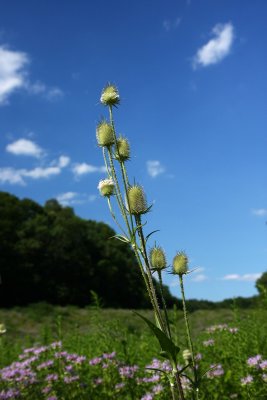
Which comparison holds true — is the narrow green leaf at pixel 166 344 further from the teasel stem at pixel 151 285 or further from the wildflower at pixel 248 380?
the wildflower at pixel 248 380

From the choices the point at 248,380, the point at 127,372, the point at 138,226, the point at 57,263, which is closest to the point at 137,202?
the point at 138,226

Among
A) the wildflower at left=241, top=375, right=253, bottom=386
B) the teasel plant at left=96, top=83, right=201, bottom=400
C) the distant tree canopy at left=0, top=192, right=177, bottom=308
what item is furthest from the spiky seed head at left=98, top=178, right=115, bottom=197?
the distant tree canopy at left=0, top=192, right=177, bottom=308

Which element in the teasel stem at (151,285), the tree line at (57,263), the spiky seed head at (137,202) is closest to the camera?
the teasel stem at (151,285)

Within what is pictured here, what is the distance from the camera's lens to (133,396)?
501 centimetres

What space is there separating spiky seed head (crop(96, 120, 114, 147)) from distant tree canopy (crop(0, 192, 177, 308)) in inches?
1518

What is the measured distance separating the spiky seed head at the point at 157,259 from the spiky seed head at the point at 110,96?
3.23 feet

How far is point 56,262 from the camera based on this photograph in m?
45.9

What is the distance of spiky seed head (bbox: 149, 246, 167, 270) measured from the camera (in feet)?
10.1

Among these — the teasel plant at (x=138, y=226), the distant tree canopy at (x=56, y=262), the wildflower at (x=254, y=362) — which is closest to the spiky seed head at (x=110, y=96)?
the teasel plant at (x=138, y=226)

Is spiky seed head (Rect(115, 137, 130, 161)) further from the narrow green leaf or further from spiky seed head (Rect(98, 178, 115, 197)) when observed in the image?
the narrow green leaf

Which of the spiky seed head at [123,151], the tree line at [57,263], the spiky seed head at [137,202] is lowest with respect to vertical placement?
the spiky seed head at [137,202]

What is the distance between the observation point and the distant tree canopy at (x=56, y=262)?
42.5 m

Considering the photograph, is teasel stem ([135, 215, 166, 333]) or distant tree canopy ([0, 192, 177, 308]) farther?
distant tree canopy ([0, 192, 177, 308])

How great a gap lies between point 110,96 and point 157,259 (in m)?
1.07
